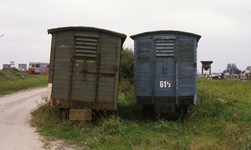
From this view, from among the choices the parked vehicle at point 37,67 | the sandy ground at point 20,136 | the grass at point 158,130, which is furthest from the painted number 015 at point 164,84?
the parked vehicle at point 37,67

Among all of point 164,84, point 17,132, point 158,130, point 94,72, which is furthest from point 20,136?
point 164,84

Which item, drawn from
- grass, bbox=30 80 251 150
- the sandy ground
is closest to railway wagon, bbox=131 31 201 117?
grass, bbox=30 80 251 150

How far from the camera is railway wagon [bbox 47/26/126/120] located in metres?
6.81

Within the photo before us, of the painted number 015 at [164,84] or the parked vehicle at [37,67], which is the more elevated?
the parked vehicle at [37,67]

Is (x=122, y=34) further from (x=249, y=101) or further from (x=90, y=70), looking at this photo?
(x=249, y=101)

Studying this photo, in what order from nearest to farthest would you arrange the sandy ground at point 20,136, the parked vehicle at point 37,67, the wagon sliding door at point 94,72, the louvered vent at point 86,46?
1. the sandy ground at point 20,136
2. the wagon sliding door at point 94,72
3. the louvered vent at point 86,46
4. the parked vehicle at point 37,67

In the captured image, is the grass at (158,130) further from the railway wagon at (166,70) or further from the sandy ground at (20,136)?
the railway wagon at (166,70)

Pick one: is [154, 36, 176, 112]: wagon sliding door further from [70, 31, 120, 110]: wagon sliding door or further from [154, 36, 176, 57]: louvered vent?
[70, 31, 120, 110]: wagon sliding door

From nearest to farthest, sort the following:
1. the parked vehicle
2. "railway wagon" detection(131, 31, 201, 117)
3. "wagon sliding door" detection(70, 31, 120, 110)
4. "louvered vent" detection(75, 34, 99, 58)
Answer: "wagon sliding door" detection(70, 31, 120, 110) → "louvered vent" detection(75, 34, 99, 58) → "railway wagon" detection(131, 31, 201, 117) → the parked vehicle

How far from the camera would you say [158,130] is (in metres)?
6.46

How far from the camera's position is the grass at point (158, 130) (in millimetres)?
5016

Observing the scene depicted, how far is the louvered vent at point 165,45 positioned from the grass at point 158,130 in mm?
2456

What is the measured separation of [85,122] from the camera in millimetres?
6734

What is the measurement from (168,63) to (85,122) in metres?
3.61
